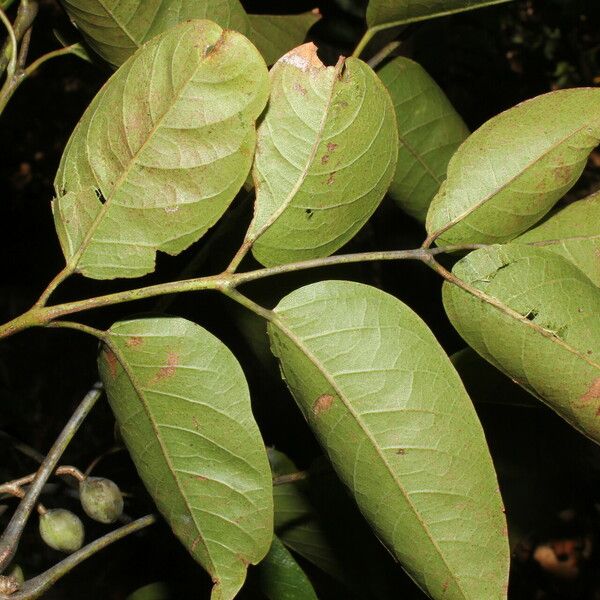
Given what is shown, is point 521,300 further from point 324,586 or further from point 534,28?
point 534,28

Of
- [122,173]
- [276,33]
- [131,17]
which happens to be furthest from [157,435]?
[276,33]

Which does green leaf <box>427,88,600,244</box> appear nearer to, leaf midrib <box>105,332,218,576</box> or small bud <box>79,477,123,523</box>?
leaf midrib <box>105,332,218,576</box>

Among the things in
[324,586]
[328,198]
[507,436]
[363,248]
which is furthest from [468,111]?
[328,198]

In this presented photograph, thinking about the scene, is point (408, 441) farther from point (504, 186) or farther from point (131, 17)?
point (131, 17)

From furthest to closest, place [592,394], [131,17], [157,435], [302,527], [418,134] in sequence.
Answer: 1. [302,527]
2. [418,134]
3. [131,17]
4. [157,435]
5. [592,394]

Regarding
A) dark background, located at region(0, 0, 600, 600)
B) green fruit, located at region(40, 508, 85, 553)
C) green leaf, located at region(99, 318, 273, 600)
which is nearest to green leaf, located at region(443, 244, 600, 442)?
green leaf, located at region(99, 318, 273, 600)

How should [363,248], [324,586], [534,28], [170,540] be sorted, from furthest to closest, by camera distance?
[534,28] < [363,248] < [324,586] < [170,540]

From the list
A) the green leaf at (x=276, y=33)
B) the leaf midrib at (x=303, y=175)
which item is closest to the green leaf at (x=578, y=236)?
the leaf midrib at (x=303, y=175)
